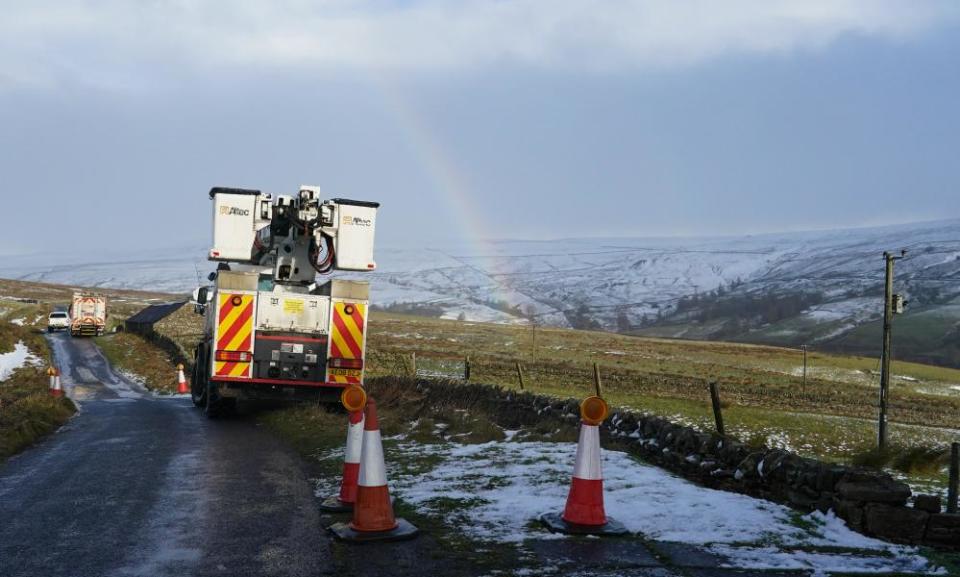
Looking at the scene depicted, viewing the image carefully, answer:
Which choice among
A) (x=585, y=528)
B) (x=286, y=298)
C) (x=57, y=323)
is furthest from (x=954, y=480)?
(x=57, y=323)

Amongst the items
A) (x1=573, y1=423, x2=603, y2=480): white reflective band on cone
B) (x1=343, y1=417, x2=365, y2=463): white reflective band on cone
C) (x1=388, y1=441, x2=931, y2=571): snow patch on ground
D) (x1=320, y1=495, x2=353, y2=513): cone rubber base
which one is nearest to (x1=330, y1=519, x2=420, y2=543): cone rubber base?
(x1=388, y1=441, x2=931, y2=571): snow patch on ground

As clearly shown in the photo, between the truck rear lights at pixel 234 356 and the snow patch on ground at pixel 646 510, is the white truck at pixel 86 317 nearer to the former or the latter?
the truck rear lights at pixel 234 356

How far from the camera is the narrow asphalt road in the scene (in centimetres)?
621

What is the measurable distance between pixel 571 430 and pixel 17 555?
26.3 feet

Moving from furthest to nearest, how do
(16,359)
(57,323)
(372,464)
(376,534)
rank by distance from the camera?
(57,323), (16,359), (372,464), (376,534)

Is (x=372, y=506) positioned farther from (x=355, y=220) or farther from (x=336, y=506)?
(x=355, y=220)

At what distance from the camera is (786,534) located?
683 cm

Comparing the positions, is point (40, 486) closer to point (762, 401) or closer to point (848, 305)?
point (762, 401)

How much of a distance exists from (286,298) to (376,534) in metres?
9.67

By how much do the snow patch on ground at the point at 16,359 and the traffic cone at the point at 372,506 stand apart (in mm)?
33751

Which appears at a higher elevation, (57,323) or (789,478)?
(789,478)

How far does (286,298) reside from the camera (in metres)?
15.9

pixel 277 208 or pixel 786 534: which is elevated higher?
pixel 277 208

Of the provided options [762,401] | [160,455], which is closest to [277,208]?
[160,455]
